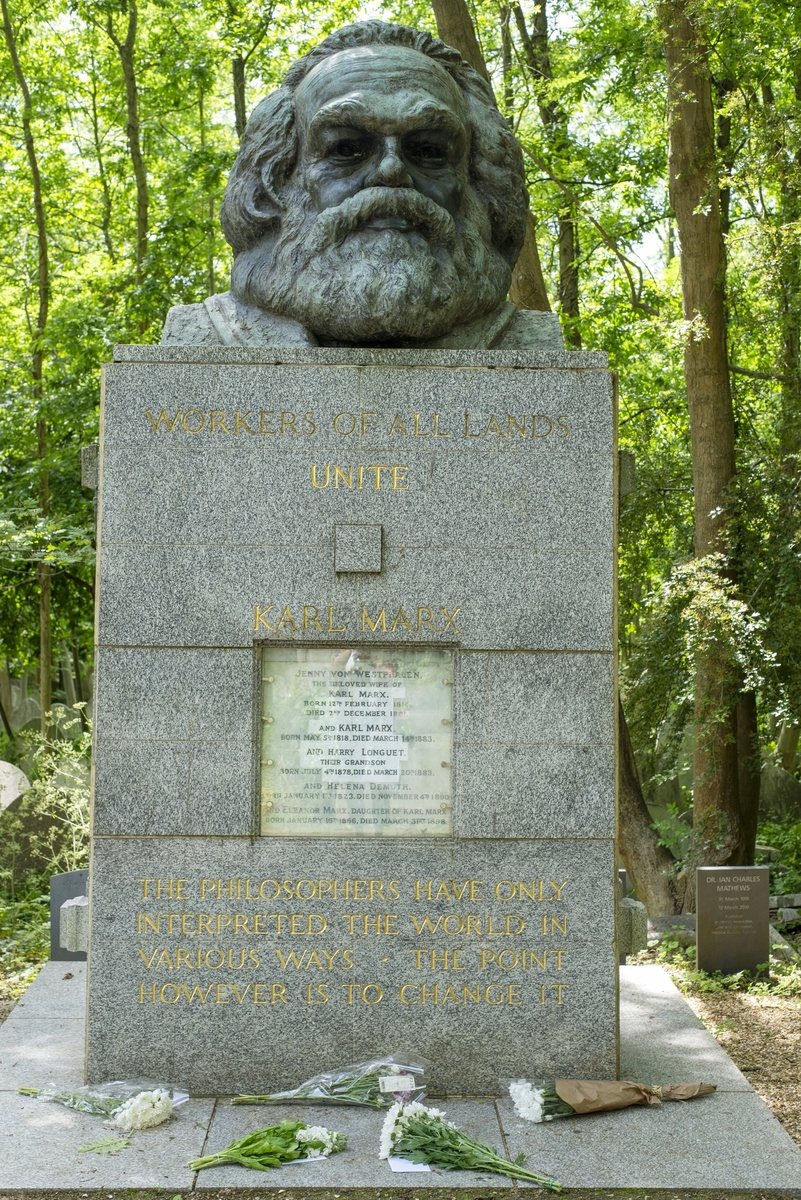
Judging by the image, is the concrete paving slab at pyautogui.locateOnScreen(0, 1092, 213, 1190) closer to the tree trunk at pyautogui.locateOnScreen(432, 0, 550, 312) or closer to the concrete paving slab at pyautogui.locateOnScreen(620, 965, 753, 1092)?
the concrete paving slab at pyautogui.locateOnScreen(620, 965, 753, 1092)

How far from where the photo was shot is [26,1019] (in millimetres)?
5742

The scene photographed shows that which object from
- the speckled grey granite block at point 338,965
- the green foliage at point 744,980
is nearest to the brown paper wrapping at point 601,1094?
the speckled grey granite block at point 338,965

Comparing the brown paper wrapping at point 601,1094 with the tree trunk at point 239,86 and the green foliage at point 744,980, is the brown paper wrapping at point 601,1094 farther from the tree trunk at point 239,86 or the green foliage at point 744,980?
the tree trunk at point 239,86

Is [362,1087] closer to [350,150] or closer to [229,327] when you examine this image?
[229,327]

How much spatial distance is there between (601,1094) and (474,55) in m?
8.73

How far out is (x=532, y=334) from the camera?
→ 218 inches

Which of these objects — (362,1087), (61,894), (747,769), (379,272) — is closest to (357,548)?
(379,272)

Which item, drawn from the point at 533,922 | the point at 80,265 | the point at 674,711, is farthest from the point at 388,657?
the point at 80,265

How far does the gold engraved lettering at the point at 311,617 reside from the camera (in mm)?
4895

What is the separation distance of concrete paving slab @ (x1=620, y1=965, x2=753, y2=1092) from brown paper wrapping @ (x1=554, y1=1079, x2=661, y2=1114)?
32 centimetres

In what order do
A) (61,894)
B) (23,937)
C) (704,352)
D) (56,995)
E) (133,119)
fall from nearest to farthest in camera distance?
(56,995)
(61,894)
(23,937)
(704,352)
(133,119)

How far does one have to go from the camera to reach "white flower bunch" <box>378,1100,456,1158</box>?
423 cm

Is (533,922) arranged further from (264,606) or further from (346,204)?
(346,204)

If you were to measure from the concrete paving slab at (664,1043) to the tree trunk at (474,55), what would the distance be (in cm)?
600
